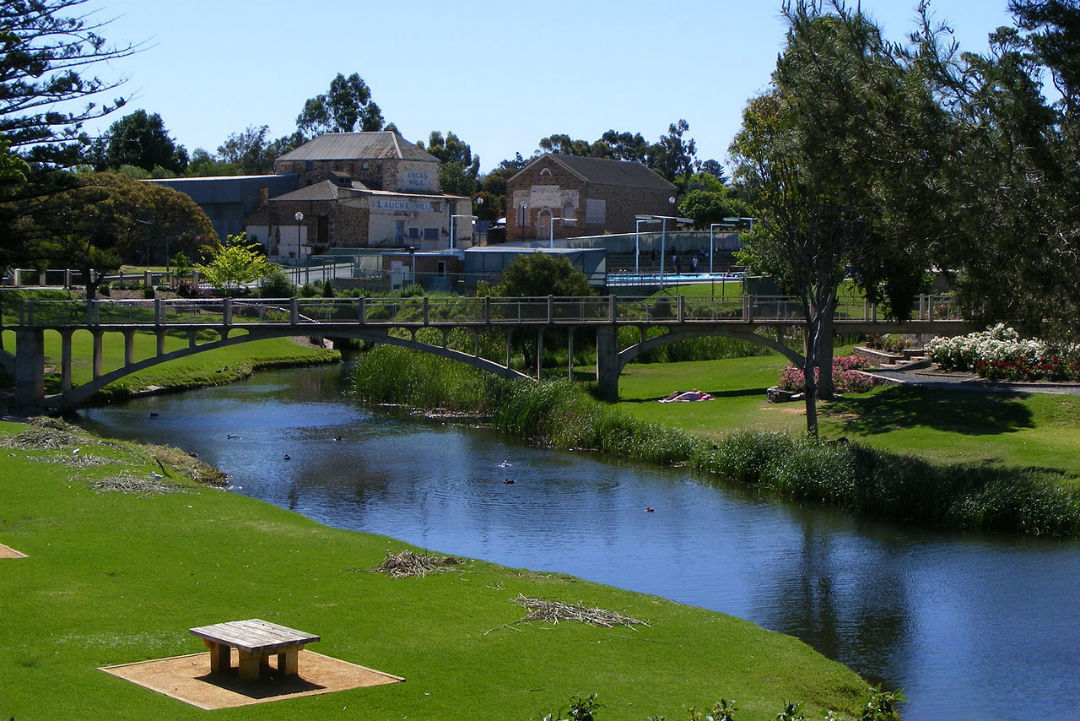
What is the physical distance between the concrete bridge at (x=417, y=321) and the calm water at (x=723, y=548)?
373 cm

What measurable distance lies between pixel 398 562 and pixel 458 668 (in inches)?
209

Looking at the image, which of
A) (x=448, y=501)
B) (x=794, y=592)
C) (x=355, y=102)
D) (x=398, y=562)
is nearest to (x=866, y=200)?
(x=794, y=592)

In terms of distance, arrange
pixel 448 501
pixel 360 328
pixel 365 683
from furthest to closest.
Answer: pixel 360 328
pixel 448 501
pixel 365 683

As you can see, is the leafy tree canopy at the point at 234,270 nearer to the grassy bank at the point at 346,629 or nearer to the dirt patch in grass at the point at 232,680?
the grassy bank at the point at 346,629

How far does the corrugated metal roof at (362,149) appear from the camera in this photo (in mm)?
104188

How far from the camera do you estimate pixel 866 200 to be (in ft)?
66.6

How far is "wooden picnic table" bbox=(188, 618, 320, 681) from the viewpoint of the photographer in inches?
513

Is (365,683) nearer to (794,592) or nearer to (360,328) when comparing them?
(794,592)

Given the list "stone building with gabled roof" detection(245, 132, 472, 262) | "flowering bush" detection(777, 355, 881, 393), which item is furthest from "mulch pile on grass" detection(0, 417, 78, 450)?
"stone building with gabled roof" detection(245, 132, 472, 262)

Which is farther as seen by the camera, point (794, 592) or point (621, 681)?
point (794, 592)

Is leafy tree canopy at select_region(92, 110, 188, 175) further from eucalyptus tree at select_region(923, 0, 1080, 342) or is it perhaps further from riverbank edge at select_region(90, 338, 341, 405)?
eucalyptus tree at select_region(923, 0, 1080, 342)

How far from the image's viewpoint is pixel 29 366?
43781mm

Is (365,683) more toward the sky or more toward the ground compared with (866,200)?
more toward the ground

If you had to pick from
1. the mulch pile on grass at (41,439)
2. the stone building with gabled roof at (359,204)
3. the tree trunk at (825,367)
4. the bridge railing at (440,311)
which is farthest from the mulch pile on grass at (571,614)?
the stone building with gabled roof at (359,204)
